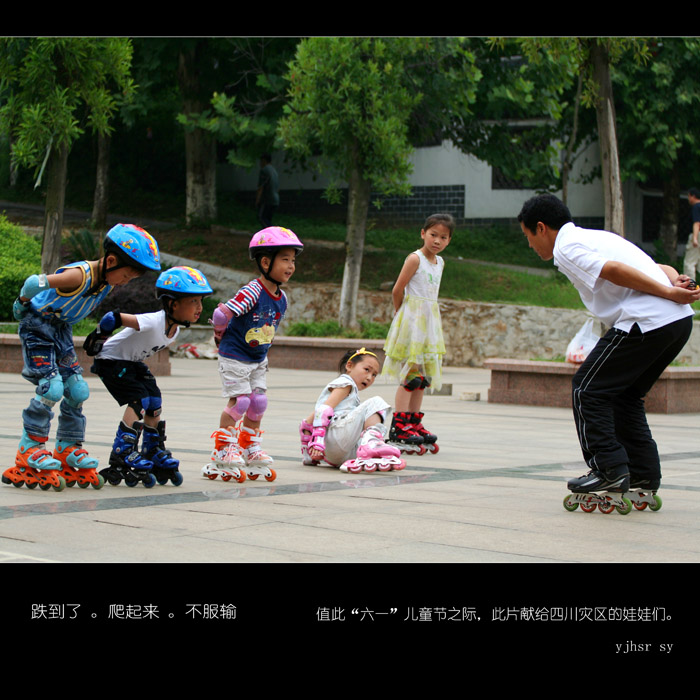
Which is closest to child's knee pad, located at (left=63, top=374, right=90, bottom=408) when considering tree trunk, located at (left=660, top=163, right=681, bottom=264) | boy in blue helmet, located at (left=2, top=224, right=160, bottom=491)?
boy in blue helmet, located at (left=2, top=224, right=160, bottom=491)

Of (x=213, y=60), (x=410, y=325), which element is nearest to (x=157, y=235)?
(x=213, y=60)

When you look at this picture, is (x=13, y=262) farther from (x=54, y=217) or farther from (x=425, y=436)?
(x=425, y=436)

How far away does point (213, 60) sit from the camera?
88.3ft

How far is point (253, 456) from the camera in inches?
253

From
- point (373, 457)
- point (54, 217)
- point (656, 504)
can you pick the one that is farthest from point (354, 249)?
point (656, 504)

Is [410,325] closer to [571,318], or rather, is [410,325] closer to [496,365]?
[496,365]

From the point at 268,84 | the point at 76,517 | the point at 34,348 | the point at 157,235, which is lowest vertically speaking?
the point at 76,517

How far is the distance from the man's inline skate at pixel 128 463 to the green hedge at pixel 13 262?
11.9m

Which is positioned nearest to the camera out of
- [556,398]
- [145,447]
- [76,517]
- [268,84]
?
[76,517]

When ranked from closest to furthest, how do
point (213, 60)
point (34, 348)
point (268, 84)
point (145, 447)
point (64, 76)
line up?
point (34, 348) → point (145, 447) → point (64, 76) → point (268, 84) → point (213, 60)

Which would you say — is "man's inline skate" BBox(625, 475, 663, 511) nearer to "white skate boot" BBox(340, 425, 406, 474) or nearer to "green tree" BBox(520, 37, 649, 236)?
"white skate boot" BBox(340, 425, 406, 474)

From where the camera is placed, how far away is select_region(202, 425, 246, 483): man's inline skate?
20.8ft

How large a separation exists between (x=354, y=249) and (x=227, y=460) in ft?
49.4

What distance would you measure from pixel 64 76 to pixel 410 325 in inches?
447
